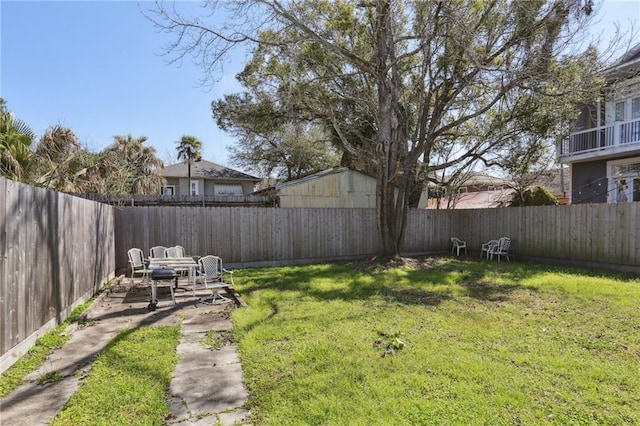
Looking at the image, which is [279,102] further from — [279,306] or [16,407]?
[16,407]

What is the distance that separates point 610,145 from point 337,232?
1084 cm

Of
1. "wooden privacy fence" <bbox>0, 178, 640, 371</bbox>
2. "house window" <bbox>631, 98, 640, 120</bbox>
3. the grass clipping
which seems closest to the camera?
the grass clipping

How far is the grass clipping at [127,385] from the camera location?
293 cm

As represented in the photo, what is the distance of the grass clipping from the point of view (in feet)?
9.61

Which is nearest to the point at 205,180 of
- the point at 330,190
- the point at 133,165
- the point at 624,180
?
the point at 133,165

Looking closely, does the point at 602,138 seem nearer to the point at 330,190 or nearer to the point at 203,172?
the point at 330,190

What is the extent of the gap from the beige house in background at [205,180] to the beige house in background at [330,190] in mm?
10163

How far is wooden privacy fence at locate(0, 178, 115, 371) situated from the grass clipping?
867mm

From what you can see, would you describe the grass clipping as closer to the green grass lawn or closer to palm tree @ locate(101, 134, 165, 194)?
the green grass lawn

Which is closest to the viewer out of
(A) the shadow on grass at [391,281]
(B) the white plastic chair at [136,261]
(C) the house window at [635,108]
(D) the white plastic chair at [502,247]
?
(A) the shadow on grass at [391,281]

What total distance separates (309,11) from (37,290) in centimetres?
1073

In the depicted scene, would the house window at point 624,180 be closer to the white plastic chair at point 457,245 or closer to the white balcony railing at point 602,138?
the white balcony railing at point 602,138

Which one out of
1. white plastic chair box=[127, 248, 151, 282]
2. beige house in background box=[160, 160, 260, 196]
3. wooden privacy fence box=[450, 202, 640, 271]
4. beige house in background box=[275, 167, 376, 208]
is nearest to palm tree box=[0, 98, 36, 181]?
white plastic chair box=[127, 248, 151, 282]

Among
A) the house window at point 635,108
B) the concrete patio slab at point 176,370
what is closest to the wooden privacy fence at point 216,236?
the concrete patio slab at point 176,370
